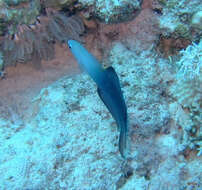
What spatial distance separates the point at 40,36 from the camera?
3.00 m

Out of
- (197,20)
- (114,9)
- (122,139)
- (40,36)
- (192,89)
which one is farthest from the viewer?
(40,36)

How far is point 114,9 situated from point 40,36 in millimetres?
1114

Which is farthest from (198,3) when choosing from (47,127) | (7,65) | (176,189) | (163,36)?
(7,65)

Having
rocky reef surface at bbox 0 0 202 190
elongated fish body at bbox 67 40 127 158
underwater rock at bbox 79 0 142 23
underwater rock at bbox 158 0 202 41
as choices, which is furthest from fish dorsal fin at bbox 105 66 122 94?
underwater rock at bbox 158 0 202 41

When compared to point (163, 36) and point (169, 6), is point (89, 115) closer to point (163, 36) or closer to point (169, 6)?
point (163, 36)

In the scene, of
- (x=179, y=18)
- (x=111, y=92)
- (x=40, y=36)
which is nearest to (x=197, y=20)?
(x=179, y=18)

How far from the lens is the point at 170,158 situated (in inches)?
85.3

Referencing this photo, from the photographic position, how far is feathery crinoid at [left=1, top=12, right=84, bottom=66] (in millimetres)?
2924

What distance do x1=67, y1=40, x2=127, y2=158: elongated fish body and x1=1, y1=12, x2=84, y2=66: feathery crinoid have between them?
1024 millimetres

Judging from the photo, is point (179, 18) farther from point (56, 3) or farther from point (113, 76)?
point (56, 3)

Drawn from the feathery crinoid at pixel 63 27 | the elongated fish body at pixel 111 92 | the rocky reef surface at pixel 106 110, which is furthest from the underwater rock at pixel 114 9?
the elongated fish body at pixel 111 92

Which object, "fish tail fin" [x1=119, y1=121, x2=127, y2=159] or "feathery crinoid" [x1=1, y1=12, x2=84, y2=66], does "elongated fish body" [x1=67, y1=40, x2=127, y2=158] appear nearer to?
"fish tail fin" [x1=119, y1=121, x2=127, y2=159]

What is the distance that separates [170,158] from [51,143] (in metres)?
1.26

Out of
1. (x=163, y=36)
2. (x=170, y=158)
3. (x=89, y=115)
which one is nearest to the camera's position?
(x=170, y=158)
